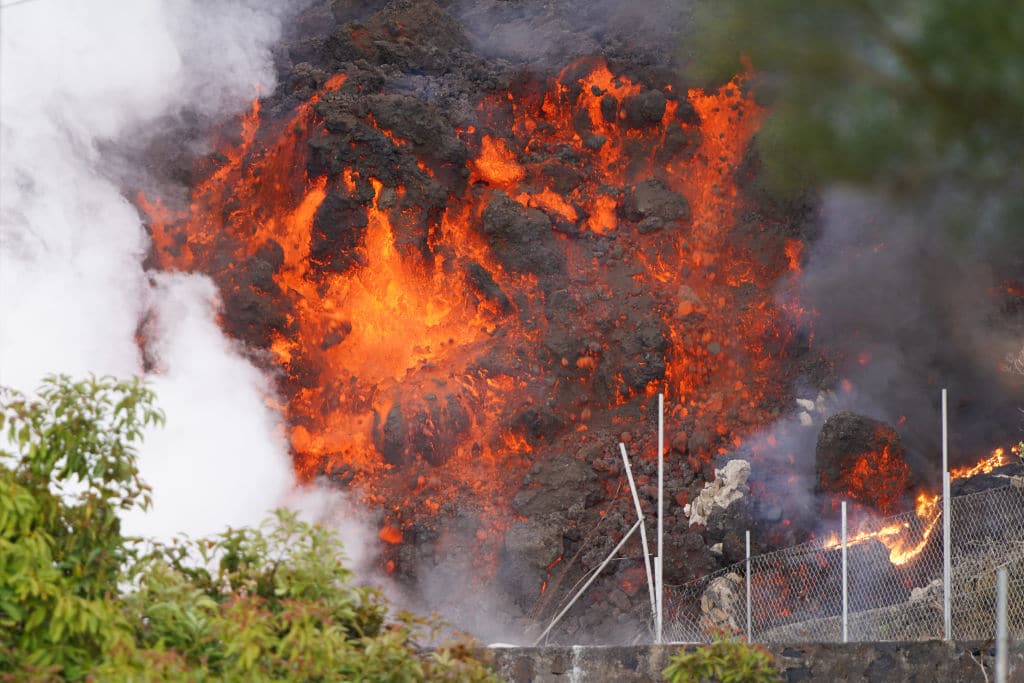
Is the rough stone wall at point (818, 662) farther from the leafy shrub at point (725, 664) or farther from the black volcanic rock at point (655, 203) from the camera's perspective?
the black volcanic rock at point (655, 203)

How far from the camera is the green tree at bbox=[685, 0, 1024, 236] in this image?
8781 millimetres

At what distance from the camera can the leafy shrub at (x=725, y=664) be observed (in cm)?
788

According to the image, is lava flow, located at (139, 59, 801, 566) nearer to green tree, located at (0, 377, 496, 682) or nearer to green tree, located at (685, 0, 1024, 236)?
green tree, located at (685, 0, 1024, 236)

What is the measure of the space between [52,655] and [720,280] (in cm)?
1655

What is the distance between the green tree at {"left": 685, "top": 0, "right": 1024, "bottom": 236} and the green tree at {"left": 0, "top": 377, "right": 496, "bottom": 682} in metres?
5.89

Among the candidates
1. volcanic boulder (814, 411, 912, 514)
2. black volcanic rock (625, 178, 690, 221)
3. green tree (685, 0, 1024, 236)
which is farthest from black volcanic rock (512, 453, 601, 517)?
green tree (685, 0, 1024, 236)

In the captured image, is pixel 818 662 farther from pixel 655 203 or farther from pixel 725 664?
pixel 655 203

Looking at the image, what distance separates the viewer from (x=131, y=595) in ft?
16.3

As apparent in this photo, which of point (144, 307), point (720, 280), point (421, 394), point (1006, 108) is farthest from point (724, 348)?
point (1006, 108)

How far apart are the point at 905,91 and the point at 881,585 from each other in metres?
6.49

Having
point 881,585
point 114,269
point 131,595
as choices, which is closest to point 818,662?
point 881,585

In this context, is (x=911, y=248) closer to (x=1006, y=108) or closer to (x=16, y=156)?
(x=1006, y=108)

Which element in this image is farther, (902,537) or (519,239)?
(519,239)

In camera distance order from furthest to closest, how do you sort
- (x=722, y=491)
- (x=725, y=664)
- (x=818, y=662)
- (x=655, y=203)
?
(x=655, y=203) < (x=722, y=491) < (x=818, y=662) < (x=725, y=664)
